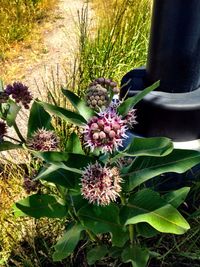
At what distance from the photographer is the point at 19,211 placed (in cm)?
156

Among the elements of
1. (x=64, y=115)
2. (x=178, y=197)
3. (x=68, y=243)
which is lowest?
(x=68, y=243)

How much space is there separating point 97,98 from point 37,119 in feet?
1.12

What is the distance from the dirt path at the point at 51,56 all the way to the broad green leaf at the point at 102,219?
5.27ft

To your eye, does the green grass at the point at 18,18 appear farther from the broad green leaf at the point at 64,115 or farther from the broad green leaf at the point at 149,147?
the broad green leaf at the point at 149,147

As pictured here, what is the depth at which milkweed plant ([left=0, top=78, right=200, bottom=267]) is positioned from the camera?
126 centimetres

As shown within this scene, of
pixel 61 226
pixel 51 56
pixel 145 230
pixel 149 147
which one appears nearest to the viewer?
pixel 149 147

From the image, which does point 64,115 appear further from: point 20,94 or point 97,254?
point 97,254

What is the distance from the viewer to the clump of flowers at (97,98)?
1323mm

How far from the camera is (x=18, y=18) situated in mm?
4230

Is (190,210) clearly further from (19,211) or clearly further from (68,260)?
(19,211)

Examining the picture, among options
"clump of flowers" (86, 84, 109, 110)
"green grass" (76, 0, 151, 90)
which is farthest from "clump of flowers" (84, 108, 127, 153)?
"green grass" (76, 0, 151, 90)

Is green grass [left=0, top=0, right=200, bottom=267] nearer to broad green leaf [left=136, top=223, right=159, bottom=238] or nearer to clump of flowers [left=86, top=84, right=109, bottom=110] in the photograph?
broad green leaf [left=136, top=223, right=159, bottom=238]

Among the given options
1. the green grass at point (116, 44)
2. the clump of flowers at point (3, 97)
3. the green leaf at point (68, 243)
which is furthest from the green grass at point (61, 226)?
the clump of flowers at point (3, 97)

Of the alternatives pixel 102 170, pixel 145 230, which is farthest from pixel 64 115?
pixel 145 230
